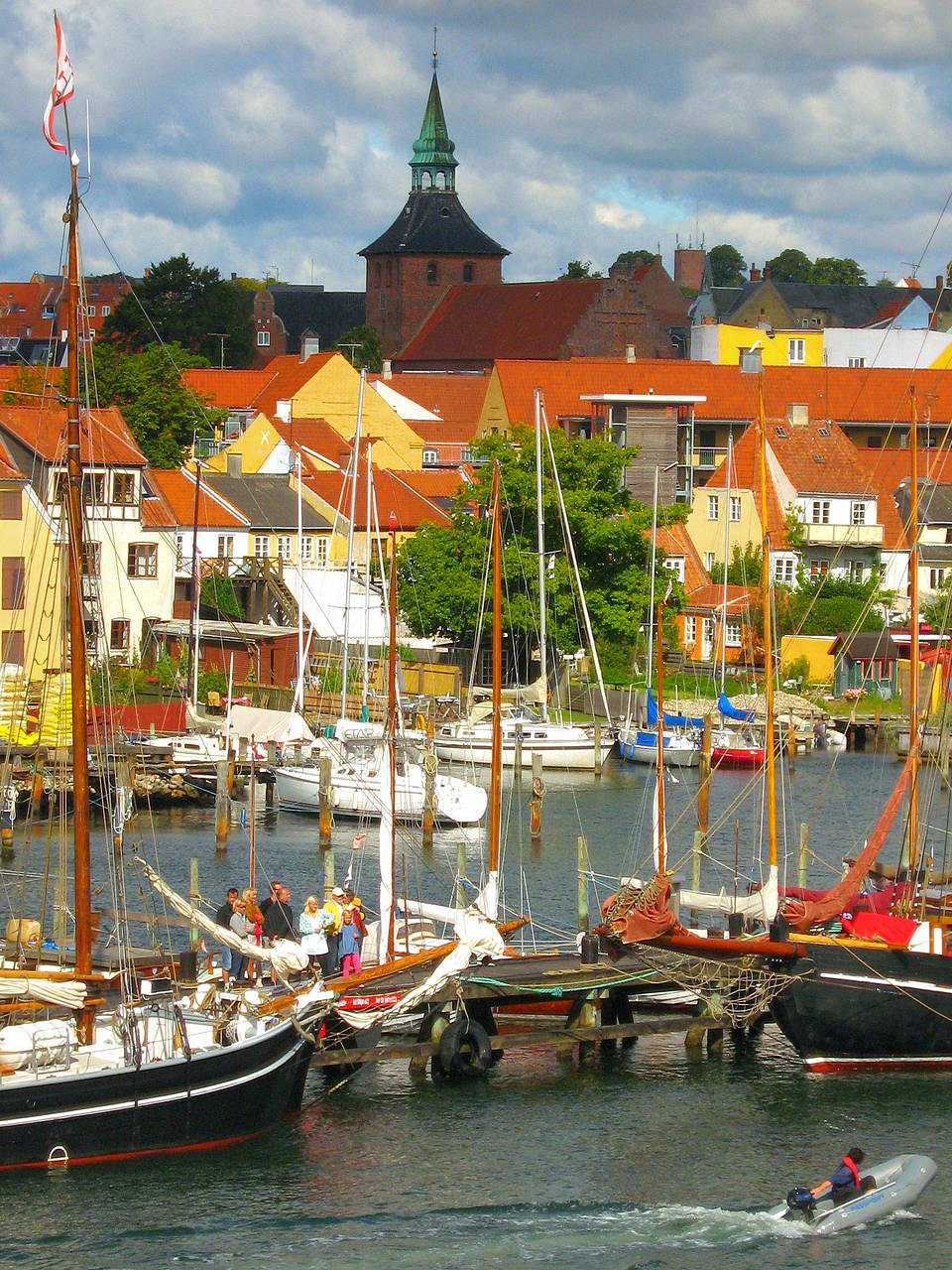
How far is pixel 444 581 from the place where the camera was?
80.8 metres

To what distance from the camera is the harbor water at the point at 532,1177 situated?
85.8 ft

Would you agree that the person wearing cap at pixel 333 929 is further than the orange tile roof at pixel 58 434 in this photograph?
No

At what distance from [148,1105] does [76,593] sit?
24.3 feet

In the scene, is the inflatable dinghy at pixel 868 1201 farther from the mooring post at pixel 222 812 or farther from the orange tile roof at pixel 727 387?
the orange tile roof at pixel 727 387

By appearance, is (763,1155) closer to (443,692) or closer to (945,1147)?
(945,1147)

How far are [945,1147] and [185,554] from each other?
196 feet

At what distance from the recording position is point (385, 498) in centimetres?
10025

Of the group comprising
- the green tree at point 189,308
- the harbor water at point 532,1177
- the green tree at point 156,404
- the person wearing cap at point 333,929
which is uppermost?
the green tree at point 189,308

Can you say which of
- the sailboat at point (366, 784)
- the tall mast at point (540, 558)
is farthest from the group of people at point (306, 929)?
the tall mast at point (540, 558)

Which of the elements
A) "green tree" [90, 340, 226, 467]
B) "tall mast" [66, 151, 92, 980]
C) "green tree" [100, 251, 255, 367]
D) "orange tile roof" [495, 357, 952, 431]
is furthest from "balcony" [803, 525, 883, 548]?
"tall mast" [66, 151, 92, 980]

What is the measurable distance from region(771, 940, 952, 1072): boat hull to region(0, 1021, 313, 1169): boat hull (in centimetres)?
912

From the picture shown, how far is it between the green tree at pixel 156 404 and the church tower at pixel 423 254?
67675mm

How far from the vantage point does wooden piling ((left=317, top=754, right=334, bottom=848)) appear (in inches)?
2215

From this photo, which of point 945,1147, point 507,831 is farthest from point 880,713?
point 945,1147
